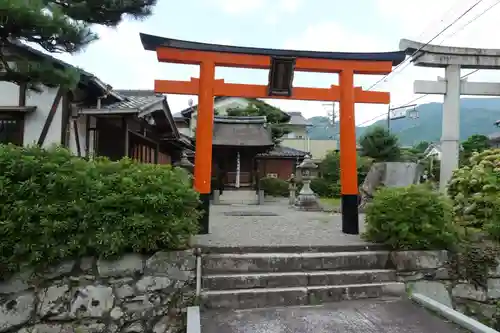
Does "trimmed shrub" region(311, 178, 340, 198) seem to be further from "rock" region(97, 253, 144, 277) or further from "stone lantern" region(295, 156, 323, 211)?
"rock" region(97, 253, 144, 277)

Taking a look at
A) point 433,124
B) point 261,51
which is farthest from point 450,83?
point 433,124

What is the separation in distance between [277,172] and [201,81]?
2424 centimetres

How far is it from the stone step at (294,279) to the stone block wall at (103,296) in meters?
0.34

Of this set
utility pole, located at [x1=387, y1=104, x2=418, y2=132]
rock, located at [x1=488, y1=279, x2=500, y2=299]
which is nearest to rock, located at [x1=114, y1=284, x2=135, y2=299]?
rock, located at [x1=488, y1=279, x2=500, y2=299]

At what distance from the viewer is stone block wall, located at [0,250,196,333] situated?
3.94m

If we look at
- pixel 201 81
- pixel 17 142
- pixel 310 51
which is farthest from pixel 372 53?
pixel 17 142

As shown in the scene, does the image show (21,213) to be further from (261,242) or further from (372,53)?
(372,53)

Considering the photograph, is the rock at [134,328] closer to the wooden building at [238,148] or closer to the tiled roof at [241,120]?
the wooden building at [238,148]

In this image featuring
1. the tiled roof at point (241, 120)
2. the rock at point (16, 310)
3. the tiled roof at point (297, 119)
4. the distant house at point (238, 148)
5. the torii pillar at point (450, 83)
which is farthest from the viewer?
the tiled roof at point (297, 119)

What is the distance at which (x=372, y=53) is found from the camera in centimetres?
673

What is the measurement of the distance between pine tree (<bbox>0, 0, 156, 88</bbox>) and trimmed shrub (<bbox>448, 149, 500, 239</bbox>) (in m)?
5.79

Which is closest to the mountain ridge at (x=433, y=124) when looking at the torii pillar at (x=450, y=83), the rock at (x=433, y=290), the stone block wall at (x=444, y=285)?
the torii pillar at (x=450, y=83)

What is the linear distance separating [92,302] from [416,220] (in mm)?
4156

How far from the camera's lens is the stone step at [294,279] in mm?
4422
